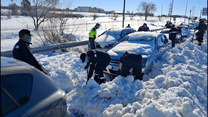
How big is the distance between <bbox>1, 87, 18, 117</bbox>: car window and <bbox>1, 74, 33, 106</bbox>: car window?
0.05m

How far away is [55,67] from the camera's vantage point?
7.21 m

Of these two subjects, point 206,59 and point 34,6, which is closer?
point 206,59

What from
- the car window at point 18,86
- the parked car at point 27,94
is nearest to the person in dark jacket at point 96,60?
the parked car at point 27,94

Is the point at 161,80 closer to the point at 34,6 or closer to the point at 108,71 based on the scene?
the point at 108,71

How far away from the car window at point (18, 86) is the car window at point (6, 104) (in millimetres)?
49

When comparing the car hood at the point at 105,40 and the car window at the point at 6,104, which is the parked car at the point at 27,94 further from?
the car hood at the point at 105,40

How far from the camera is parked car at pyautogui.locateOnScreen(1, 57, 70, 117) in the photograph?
173cm

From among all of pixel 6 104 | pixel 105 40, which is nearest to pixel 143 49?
pixel 105 40

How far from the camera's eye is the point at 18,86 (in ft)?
6.08

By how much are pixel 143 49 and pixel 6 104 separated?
18.4ft

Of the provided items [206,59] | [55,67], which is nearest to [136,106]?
[55,67]

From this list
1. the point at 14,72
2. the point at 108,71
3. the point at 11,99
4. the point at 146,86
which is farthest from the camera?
the point at 108,71

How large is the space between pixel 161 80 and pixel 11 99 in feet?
13.3

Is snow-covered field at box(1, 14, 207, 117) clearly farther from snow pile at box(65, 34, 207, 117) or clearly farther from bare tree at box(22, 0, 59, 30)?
bare tree at box(22, 0, 59, 30)
